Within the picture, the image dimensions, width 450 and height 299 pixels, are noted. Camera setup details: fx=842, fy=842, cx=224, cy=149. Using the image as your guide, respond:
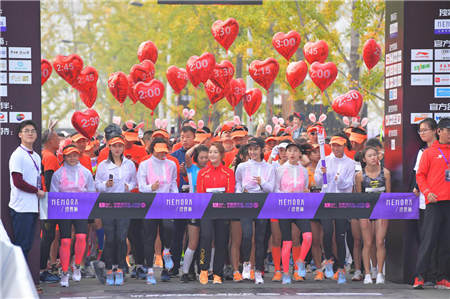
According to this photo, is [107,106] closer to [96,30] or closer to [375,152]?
[96,30]

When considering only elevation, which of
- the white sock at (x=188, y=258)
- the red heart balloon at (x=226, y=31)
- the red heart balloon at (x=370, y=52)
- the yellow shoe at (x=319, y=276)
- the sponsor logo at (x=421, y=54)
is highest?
the red heart balloon at (x=226, y=31)

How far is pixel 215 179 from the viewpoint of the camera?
39.0ft

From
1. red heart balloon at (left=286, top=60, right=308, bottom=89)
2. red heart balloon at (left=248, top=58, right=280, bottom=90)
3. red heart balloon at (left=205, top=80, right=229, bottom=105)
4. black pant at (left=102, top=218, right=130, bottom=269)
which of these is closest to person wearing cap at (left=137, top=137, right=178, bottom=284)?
black pant at (left=102, top=218, right=130, bottom=269)

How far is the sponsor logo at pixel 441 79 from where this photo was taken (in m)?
11.9

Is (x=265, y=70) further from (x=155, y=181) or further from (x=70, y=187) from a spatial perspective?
(x=70, y=187)

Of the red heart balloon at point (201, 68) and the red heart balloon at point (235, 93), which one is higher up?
the red heart balloon at point (201, 68)

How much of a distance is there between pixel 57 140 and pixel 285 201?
3548 mm

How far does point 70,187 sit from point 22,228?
111 cm

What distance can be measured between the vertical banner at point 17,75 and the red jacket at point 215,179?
2.32 meters

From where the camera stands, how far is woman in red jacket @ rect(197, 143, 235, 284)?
38.9ft

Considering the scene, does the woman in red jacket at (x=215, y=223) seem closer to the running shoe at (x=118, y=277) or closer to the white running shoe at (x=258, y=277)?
the white running shoe at (x=258, y=277)

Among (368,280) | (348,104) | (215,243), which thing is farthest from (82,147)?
(348,104)

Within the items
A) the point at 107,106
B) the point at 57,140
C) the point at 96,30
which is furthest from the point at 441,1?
the point at 107,106

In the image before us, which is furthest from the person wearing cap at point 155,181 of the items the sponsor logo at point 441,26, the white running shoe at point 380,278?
the sponsor logo at point 441,26
